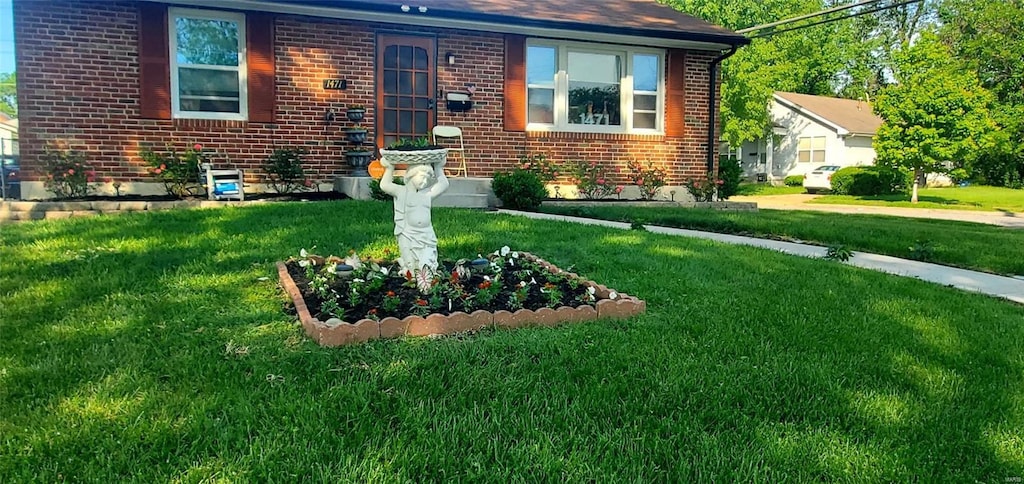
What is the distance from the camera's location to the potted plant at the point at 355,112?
10.0 meters

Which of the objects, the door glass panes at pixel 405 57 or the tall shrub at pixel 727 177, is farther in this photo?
the tall shrub at pixel 727 177

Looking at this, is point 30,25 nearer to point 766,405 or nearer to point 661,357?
point 661,357

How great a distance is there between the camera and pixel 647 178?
38.0ft

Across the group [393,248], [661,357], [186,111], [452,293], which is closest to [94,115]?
[186,111]

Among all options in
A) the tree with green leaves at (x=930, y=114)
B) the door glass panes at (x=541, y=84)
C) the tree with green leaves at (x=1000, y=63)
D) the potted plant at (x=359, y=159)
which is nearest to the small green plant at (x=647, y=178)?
the door glass panes at (x=541, y=84)

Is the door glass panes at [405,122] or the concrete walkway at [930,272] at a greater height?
the door glass panes at [405,122]

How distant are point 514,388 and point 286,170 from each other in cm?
793

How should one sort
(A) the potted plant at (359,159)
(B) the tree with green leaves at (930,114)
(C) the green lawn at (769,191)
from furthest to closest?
(C) the green lawn at (769,191), (B) the tree with green leaves at (930,114), (A) the potted plant at (359,159)

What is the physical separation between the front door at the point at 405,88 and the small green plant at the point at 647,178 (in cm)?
356

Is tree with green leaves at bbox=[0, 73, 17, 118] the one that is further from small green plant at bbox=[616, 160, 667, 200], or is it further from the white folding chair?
small green plant at bbox=[616, 160, 667, 200]

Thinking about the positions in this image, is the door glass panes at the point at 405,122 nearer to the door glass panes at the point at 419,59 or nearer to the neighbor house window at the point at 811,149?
the door glass panes at the point at 419,59

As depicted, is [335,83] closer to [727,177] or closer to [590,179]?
[590,179]

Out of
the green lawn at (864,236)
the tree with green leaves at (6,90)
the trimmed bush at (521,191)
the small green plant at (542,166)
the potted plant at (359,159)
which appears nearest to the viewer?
the tree with green leaves at (6,90)

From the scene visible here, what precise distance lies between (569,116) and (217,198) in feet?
19.3
